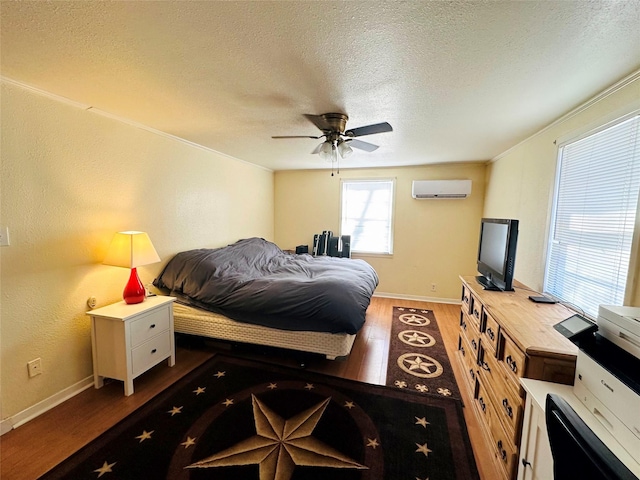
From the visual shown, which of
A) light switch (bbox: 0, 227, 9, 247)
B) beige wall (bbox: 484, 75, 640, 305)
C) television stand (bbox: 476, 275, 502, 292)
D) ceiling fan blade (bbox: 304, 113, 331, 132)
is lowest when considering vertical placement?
television stand (bbox: 476, 275, 502, 292)

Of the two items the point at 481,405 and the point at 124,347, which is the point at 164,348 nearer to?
the point at 124,347

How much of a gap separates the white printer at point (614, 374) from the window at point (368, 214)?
3.63 m

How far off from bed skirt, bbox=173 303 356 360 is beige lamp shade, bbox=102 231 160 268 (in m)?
0.78

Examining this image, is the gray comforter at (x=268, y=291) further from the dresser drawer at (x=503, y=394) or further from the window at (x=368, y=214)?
the window at (x=368, y=214)

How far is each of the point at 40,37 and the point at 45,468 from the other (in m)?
2.29

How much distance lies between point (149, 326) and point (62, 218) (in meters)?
1.05

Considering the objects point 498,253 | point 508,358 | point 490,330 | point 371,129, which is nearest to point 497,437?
point 508,358

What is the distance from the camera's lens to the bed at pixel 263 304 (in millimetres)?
2361

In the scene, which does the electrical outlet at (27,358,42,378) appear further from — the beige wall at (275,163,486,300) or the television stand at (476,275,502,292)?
the beige wall at (275,163,486,300)

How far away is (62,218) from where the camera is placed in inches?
79.5

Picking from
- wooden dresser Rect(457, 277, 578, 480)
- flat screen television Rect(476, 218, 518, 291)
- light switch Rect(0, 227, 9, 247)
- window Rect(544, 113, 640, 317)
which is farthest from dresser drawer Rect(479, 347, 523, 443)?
light switch Rect(0, 227, 9, 247)

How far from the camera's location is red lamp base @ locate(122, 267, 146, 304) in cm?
232

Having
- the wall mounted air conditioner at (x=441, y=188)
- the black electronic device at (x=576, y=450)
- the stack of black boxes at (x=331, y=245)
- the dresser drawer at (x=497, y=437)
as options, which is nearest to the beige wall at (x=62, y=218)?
the stack of black boxes at (x=331, y=245)

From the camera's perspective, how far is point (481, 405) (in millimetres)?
1896
